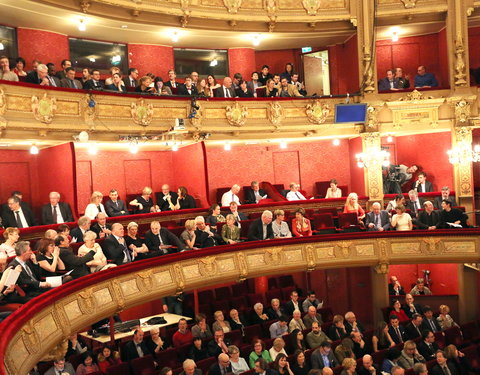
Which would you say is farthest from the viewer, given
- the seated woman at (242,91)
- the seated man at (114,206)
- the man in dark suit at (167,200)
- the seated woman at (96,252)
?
the seated woman at (242,91)

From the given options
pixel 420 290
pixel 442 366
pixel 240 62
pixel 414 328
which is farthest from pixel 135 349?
pixel 240 62

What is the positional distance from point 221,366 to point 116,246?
5.90 ft

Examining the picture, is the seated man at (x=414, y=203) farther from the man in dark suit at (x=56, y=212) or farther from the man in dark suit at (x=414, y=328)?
the man in dark suit at (x=56, y=212)

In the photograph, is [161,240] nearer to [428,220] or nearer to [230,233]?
[230,233]

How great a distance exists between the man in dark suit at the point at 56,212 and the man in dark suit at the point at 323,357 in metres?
3.80

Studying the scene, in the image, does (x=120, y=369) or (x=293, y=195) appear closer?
(x=120, y=369)

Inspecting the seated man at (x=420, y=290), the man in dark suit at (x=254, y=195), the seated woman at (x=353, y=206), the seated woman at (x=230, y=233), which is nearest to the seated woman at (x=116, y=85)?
the seated woman at (x=230, y=233)

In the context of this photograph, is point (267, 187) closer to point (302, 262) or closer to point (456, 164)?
point (302, 262)

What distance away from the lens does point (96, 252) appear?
255 inches

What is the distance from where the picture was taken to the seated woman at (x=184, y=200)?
10.0 metres

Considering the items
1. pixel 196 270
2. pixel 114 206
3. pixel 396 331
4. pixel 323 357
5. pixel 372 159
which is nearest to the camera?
pixel 323 357

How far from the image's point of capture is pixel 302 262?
941cm

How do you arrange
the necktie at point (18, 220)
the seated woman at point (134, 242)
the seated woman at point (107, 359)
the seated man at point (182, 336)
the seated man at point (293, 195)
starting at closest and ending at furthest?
1. the seated woman at point (107, 359)
2. the seated woman at point (134, 242)
3. the seated man at point (182, 336)
4. the necktie at point (18, 220)
5. the seated man at point (293, 195)

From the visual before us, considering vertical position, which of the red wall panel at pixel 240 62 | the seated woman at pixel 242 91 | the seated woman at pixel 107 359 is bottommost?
the seated woman at pixel 107 359
